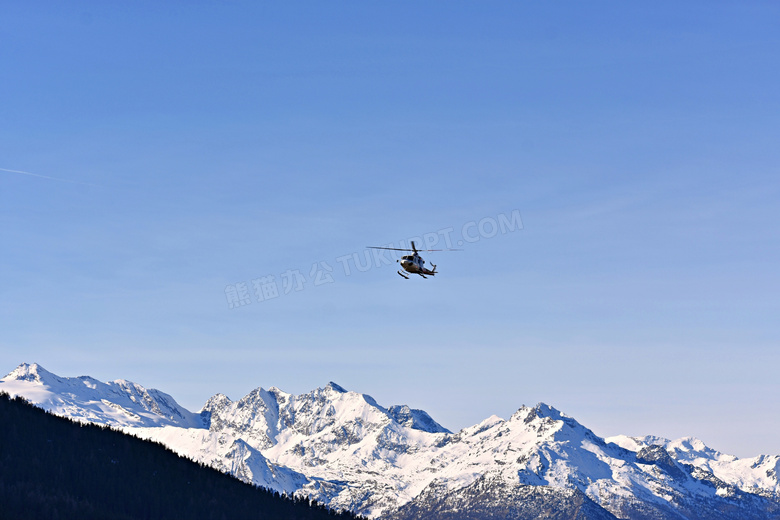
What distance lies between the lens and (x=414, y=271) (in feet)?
561

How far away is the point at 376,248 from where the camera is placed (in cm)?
15838

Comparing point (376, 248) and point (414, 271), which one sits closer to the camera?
point (376, 248)

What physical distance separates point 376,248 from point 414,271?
14674 millimetres
